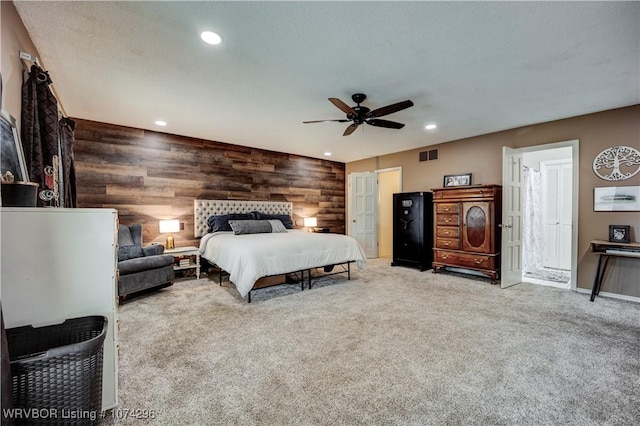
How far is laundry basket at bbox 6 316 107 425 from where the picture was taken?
1.12m

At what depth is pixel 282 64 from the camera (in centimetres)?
269

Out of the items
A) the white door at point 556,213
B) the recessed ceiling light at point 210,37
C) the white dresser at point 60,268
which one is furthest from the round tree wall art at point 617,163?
the white dresser at point 60,268

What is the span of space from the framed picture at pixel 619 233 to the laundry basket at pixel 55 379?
18.1ft

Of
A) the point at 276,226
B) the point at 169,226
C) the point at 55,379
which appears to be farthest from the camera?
the point at 276,226

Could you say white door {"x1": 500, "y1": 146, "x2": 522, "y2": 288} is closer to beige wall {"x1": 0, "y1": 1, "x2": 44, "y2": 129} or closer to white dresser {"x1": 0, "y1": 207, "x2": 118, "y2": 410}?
white dresser {"x1": 0, "y1": 207, "x2": 118, "y2": 410}

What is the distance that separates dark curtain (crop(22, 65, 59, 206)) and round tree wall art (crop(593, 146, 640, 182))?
20.8 ft

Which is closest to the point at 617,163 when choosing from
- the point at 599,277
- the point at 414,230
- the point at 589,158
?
the point at 589,158

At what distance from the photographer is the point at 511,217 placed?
442 centimetres

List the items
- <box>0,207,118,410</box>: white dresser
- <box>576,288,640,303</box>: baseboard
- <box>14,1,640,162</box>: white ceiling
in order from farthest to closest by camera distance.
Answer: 1. <box>576,288,640,303</box>: baseboard
2. <box>14,1,640,162</box>: white ceiling
3. <box>0,207,118,410</box>: white dresser

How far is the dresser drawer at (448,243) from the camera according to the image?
507cm

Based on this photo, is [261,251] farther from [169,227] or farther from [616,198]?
[616,198]

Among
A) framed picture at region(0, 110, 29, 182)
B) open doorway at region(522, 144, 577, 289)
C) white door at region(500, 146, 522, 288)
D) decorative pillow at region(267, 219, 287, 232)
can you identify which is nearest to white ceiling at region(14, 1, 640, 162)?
white door at region(500, 146, 522, 288)

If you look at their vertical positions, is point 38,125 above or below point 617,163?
above

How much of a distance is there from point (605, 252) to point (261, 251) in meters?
4.42
